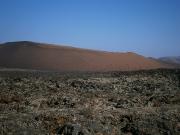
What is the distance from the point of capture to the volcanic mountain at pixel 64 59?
37516mm

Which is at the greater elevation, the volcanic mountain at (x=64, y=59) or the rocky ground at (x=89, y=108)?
the volcanic mountain at (x=64, y=59)

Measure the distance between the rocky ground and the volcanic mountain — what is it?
18682 millimetres

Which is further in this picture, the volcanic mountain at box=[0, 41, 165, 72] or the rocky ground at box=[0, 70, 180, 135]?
the volcanic mountain at box=[0, 41, 165, 72]

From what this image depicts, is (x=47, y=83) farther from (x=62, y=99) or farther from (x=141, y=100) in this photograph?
(x=141, y=100)

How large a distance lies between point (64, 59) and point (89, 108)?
2957cm

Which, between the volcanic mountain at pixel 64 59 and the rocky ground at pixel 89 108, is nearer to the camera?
the rocky ground at pixel 89 108

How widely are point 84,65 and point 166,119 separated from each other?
2928cm

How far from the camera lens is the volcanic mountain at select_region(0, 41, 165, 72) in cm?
3752

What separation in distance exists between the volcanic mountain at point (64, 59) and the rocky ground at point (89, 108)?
1868cm

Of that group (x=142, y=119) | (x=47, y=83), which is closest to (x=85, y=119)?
(x=142, y=119)

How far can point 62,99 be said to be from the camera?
13.4 m

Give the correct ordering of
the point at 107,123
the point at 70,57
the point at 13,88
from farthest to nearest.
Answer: the point at 70,57 < the point at 13,88 < the point at 107,123

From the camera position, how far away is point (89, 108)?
11.5m

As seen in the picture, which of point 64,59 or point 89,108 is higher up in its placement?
point 64,59
